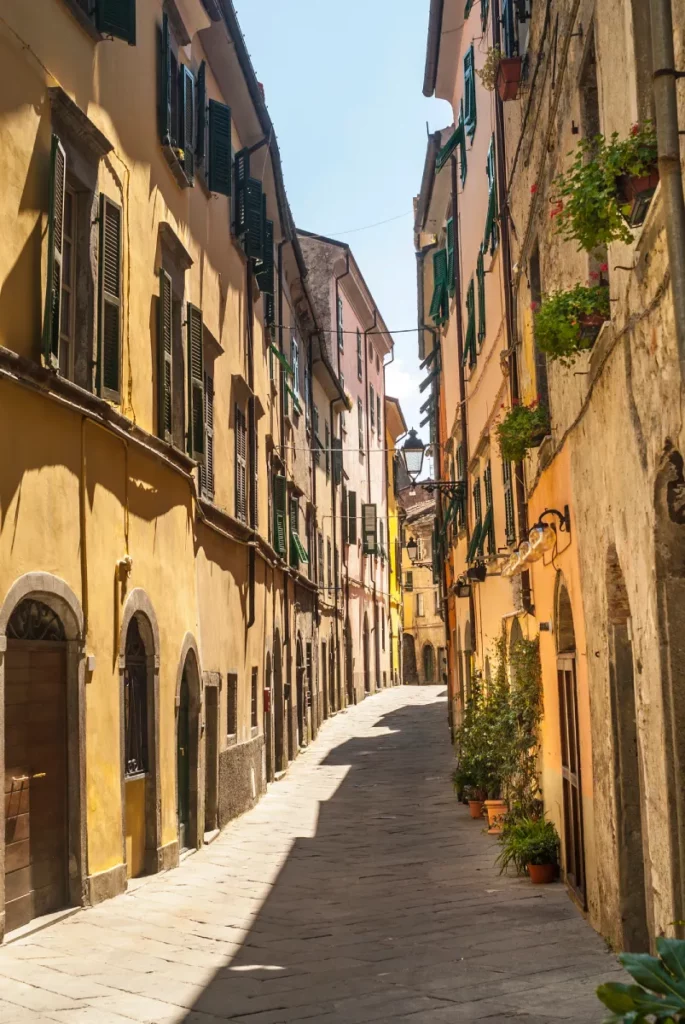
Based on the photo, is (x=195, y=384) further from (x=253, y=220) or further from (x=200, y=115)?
(x=253, y=220)

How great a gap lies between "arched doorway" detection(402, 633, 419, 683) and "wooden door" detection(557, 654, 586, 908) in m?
51.5

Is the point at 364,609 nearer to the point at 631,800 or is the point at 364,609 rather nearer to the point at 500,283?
the point at 500,283

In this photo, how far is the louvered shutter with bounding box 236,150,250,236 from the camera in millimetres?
17703

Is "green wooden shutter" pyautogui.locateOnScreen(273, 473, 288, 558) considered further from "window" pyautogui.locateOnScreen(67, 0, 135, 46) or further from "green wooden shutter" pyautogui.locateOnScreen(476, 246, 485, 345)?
"window" pyautogui.locateOnScreen(67, 0, 135, 46)

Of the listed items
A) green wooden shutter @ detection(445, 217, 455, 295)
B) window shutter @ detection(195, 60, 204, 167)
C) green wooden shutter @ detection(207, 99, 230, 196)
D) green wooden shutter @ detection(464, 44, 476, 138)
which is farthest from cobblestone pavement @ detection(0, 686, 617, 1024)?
green wooden shutter @ detection(445, 217, 455, 295)

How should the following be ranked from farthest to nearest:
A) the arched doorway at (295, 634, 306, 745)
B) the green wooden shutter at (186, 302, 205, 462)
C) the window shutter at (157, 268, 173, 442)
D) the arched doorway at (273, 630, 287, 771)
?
the arched doorway at (295, 634, 306, 745)
the arched doorway at (273, 630, 287, 771)
the green wooden shutter at (186, 302, 205, 462)
the window shutter at (157, 268, 173, 442)

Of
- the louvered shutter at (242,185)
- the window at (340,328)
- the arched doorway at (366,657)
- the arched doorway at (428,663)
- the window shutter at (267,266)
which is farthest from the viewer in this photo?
the arched doorway at (428,663)

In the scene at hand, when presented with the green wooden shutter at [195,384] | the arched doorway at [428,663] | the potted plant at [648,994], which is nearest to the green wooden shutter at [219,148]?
the green wooden shutter at [195,384]

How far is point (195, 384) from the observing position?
1377 centimetres

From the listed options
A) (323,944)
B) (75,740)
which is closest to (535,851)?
(323,944)

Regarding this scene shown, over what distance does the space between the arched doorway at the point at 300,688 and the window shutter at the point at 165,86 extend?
550 inches

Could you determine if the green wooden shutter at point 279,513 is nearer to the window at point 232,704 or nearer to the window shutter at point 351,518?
the window at point 232,704

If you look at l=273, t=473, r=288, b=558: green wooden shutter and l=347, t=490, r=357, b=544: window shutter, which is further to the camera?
l=347, t=490, r=357, b=544: window shutter

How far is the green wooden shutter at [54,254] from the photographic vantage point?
29.5 feet
